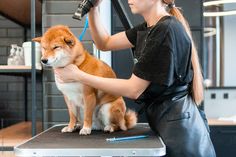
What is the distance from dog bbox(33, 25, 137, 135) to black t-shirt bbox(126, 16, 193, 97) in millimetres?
239

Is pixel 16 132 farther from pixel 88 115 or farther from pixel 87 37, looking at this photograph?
pixel 88 115

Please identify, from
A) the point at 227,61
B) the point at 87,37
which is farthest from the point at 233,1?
the point at 87,37

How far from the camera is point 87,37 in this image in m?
1.92

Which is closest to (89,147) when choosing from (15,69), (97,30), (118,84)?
(118,84)

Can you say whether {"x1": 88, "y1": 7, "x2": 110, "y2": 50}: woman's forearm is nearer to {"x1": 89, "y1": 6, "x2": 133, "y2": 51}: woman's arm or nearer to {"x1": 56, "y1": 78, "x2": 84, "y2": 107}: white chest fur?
{"x1": 89, "y1": 6, "x2": 133, "y2": 51}: woman's arm

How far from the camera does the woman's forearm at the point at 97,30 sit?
1.29 metres

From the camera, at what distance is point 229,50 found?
11.3ft

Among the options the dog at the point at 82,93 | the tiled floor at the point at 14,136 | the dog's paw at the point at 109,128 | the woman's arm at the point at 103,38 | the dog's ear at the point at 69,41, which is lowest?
the tiled floor at the point at 14,136

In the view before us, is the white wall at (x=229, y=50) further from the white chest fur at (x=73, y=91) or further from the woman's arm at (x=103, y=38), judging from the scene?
the white chest fur at (x=73, y=91)

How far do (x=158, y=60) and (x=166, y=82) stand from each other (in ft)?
Answer: 0.24

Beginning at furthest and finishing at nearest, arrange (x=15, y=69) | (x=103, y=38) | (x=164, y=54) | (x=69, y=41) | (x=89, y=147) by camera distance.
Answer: (x=15, y=69)
(x=103, y=38)
(x=69, y=41)
(x=164, y=54)
(x=89, y=147)

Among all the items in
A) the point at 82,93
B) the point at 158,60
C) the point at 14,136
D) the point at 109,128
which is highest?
the point at 158,60

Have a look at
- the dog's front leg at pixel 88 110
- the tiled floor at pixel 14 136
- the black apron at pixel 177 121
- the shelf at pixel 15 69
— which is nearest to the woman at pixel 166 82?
the black apron at pixel 177 121

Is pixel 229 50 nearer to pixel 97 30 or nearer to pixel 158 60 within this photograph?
pixel 97 30
